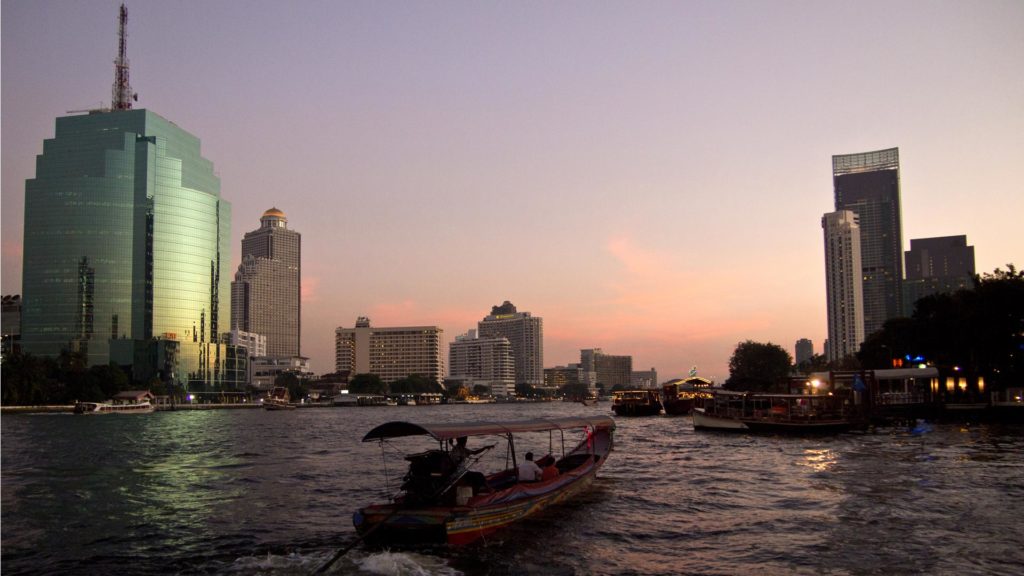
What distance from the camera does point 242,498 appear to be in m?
27.3

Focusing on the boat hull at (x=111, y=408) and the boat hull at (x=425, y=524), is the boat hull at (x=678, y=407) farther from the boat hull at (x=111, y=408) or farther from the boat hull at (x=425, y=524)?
the boat hull at (x=111, y=408)

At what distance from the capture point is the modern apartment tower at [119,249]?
157250 millimetres

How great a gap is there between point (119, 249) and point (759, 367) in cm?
13839

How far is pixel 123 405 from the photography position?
12625 centimetres

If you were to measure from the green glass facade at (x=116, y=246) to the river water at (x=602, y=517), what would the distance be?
132 m

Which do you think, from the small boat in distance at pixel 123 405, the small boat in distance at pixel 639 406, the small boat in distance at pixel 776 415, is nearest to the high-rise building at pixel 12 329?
the small boat in distance at pixel 123 405

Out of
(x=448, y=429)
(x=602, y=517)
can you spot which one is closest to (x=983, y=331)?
(x=602, y=517)

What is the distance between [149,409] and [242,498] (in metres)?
119

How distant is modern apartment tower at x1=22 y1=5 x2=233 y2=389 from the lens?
157 metres

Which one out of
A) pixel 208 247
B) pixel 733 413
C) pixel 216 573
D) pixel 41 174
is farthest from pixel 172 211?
pixel 216 573

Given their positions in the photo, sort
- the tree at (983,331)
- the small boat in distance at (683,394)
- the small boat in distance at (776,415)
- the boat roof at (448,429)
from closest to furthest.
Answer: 1. the boat roof at (448,429)
2. the small boat in distance at (776,415)
3. the tree at (983,331)
4. the small boat in distance at (683,394)

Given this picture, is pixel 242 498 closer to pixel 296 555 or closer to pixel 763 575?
pixel 296 555

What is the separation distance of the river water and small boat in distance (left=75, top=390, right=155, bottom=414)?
83536mm

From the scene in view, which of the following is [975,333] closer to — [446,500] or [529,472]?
[529,472]
